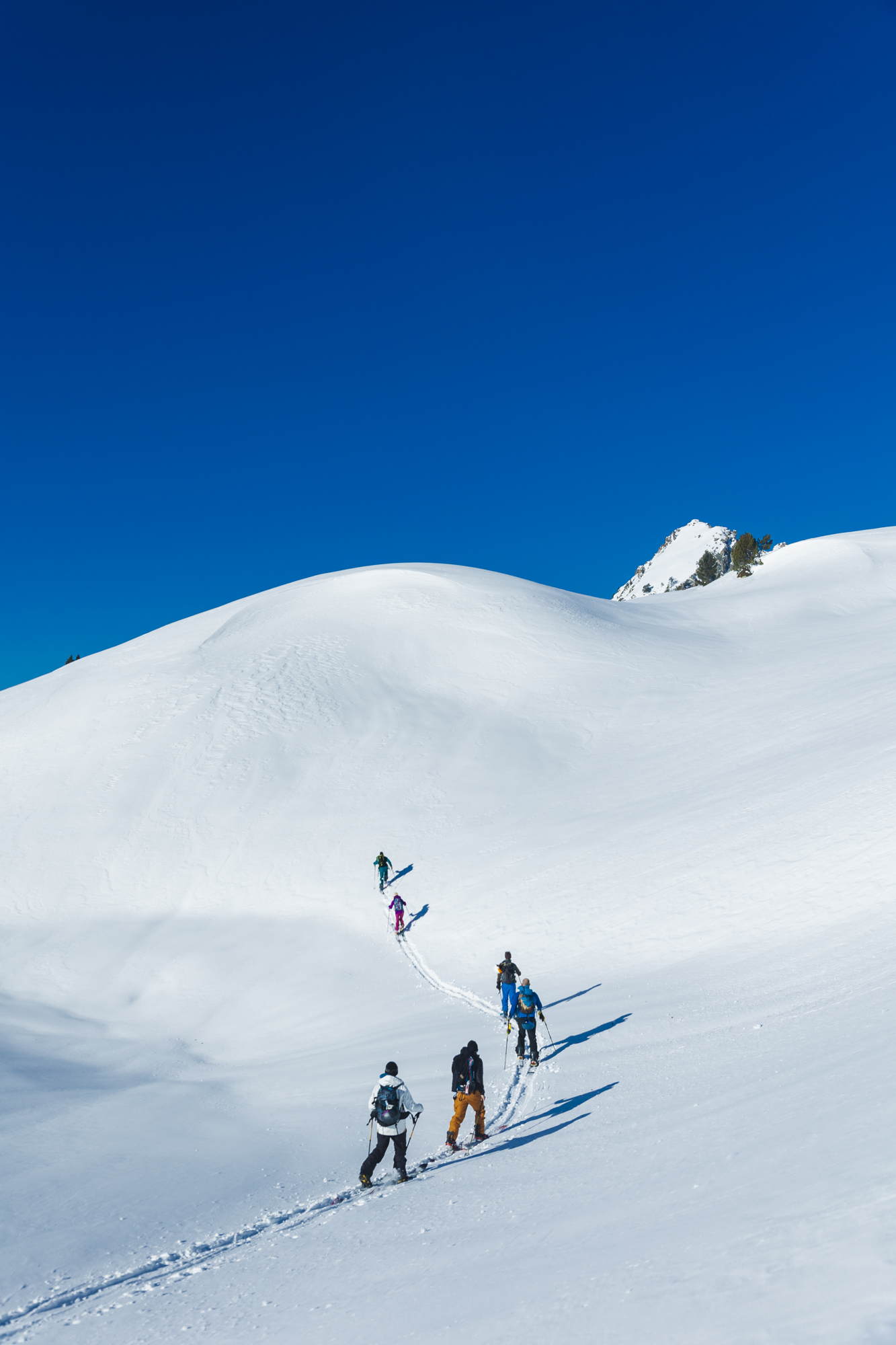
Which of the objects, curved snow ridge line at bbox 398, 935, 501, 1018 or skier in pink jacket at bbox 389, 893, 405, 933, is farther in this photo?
skier in pink jacket at bbox 389, 893, 405, 933

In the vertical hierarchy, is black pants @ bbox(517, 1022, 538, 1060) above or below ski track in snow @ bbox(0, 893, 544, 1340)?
above

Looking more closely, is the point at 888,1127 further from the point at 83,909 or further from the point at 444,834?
the point at 83,909

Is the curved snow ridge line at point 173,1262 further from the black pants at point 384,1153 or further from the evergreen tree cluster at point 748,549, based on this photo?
the evergreen tree cluster at point 748,549

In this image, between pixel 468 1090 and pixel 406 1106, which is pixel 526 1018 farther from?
pixel 406 1106

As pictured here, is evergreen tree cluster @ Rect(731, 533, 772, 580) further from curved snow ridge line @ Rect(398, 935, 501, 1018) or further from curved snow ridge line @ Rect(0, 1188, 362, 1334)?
curved snow ridge line @ Rect(0, 1188, 362, 1334)

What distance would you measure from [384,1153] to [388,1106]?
62 centimetres

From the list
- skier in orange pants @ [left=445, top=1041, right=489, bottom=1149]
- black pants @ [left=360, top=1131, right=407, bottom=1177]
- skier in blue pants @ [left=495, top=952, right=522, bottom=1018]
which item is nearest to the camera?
black pants @ [left=360, top=1131, right=407, bottom=1177]

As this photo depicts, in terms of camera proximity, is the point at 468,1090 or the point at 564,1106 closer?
the point at 468,1090

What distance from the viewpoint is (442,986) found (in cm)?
1950

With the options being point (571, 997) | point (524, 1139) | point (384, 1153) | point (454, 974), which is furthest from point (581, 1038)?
point (454, 974)

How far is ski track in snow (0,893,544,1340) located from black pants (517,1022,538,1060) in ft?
4.98

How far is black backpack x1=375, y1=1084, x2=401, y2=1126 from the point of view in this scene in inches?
376

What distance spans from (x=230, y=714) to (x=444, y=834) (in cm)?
1472

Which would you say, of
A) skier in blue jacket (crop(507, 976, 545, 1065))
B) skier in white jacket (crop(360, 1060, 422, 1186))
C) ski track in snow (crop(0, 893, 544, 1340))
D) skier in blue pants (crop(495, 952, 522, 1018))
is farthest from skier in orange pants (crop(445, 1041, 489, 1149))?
skier in blue pants (crop(495, 952, 522, 1018))
